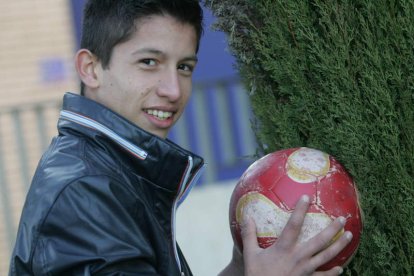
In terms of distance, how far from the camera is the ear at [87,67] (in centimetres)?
349

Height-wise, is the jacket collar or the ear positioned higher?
the ear

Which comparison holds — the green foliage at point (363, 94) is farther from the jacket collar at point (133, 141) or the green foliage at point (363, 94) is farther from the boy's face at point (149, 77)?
the jacket collar at point (133, 141)

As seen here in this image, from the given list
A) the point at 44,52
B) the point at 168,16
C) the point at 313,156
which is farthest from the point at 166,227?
the point at 44,52

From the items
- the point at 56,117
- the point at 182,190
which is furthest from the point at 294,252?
the point at 56,117

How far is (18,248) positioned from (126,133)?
535 millimetres

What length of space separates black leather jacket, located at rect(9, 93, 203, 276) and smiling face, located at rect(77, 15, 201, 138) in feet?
0.56

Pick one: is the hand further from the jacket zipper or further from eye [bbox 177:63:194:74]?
eye [bbox 177:63:194:74]

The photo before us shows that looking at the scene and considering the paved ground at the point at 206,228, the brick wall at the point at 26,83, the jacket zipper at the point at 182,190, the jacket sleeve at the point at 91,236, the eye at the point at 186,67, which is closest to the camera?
the jacket sleeve at the point at 91,236

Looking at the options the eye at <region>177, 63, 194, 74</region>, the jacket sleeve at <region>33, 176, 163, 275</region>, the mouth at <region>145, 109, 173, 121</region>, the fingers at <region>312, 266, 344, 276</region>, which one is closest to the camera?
the jacket sleeve at <region>33, 176, 163, 275</region>

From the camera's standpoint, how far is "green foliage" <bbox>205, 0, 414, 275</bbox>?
3354 millimetres

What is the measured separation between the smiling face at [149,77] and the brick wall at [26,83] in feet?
16.1

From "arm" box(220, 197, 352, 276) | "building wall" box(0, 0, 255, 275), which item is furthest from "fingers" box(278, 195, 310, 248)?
"building wall" box(0, 0, 255, 275)

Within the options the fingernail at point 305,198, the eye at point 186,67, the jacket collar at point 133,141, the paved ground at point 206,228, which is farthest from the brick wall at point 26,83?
the fingernail at point 305,198

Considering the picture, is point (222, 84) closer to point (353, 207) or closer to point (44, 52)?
point (44, 52)
